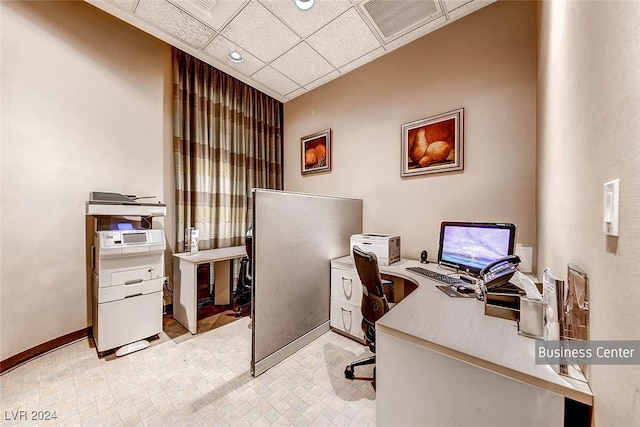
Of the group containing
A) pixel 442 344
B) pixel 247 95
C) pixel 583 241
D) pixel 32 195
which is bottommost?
pixel 442 344

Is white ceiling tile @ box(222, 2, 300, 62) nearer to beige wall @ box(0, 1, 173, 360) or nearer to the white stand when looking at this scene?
beige wall @ box(0, 1, 173, 360)

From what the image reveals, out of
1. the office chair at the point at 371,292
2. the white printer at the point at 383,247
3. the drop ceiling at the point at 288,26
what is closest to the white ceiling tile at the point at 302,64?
the drop ceiling at the point at 288,26

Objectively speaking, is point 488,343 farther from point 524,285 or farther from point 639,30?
point 639,30

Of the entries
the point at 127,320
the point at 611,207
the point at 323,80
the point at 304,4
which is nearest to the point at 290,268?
the point at 127,320

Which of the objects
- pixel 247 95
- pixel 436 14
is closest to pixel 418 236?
pixel 436 14

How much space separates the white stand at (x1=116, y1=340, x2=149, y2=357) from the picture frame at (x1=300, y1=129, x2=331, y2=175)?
8.90 feet

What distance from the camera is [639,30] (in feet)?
1.52

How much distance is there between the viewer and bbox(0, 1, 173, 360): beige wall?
1.82m

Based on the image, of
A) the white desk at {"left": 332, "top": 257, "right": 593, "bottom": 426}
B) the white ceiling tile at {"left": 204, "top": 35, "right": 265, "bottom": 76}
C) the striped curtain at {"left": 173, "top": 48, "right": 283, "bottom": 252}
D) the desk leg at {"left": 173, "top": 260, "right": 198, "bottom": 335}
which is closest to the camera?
the white desk at {"left": 332, "top": 257, "right": 593, "bottom": 426}

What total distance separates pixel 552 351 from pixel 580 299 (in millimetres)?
212

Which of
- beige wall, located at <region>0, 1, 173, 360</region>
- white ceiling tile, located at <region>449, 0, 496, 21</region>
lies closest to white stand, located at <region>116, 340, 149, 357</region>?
beige wall, located at <region>0, 1, 173, 360</region>

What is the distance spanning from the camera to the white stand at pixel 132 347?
1.98 metres

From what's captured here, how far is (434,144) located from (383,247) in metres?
1.18

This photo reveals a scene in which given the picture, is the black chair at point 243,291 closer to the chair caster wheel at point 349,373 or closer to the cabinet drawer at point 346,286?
the cabinet drawer at point 346,286
